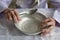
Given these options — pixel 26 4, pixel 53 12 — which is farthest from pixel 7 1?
pixel 53 12

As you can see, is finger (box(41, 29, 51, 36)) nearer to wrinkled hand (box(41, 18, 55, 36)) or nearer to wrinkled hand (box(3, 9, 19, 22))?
wrinkled hand (box(41, 18, 55, 36))

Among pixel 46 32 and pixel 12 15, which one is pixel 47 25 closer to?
pixel 46 32

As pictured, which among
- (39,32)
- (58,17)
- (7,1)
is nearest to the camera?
(39,32)

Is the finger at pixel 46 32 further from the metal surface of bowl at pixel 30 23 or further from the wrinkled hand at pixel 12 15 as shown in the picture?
the wrinkled hand at pixel 12 15

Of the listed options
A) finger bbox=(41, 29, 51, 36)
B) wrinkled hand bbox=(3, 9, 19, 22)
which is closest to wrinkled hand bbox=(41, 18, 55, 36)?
finger bbox=(41, 29, 51, 36)

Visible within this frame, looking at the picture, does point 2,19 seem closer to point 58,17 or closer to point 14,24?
point 14,24

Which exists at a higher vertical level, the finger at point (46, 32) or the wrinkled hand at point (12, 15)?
the wrinkled hand at point (12, 15)

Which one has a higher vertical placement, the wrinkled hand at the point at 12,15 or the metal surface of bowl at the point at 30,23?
the wrinkled hand at the point at 12,15

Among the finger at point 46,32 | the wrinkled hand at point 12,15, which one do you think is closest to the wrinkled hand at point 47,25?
the finger at point 46,32

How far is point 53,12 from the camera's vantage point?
0.93 m

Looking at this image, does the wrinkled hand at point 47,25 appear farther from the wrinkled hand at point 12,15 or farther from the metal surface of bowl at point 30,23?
the wrinkled hand at point 12,15

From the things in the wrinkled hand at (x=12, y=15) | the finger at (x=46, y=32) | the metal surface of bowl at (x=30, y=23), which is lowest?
the finger at (x=46, y=32)

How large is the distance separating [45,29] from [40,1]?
1.05ft

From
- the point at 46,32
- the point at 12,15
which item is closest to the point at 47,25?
the point at 46,32
